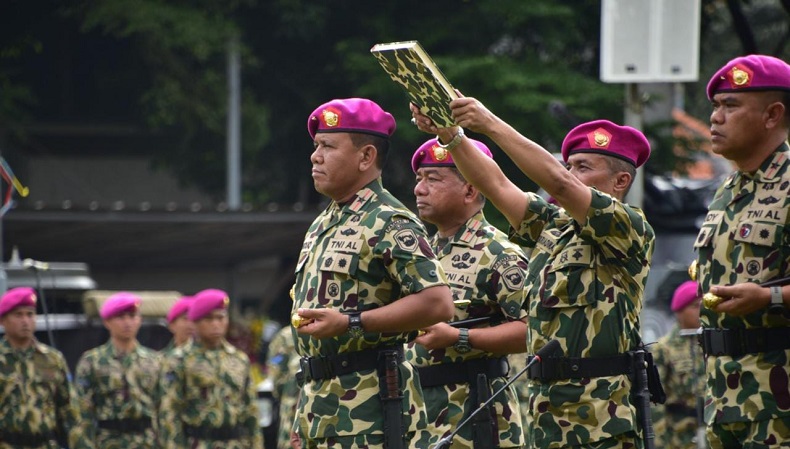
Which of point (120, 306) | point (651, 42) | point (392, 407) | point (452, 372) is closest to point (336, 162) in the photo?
point (392, 407)

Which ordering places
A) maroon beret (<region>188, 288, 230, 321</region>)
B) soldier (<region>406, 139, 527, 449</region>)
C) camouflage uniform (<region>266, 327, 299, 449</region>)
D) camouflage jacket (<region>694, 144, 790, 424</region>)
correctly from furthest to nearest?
maroon beret (<region>188, 288, 230, 321</region>), camouflage uniform (<region>266, 327, 299, 449</region>), soldier (<region>406, 139, 527, 449</region>), camouflage jacket (<region>694, 144, 790, 424</region>)

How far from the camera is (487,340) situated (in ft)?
23.8

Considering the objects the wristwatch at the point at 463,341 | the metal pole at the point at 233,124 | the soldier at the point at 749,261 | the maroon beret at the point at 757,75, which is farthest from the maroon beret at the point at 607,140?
the metal pole at the point at 233,124

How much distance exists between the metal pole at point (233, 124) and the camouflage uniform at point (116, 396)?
10.3 meters

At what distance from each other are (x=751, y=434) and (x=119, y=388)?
9.40 metres

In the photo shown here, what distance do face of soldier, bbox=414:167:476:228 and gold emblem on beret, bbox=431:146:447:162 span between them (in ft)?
0.20

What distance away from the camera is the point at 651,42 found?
1072 cm

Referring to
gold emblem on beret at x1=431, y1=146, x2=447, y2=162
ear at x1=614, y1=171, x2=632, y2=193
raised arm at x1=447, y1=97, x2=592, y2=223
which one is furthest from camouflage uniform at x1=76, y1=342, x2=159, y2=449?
raised arm at x1=447, y1=97, x2=592, y2=223

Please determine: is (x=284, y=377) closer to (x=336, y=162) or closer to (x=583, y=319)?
(x=336, y=162)

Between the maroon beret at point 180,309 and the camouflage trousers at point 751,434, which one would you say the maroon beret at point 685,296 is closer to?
the maroon beret at point 180,309

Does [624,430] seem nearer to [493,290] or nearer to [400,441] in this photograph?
[400,441]

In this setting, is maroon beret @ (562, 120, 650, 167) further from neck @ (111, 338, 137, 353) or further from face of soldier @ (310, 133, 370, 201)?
neck @ (111, 338, 137, 353)

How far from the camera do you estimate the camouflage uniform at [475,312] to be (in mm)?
7430

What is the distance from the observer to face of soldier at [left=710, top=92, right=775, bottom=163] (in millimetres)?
5727
